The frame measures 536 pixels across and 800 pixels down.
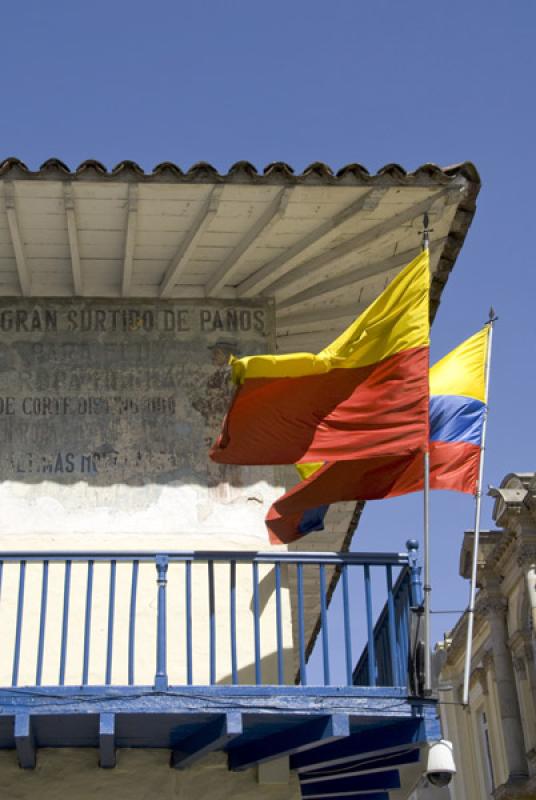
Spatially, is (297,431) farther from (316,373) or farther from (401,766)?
(401,766)

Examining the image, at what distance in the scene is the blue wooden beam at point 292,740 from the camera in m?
7.98

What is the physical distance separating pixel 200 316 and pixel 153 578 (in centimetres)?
248

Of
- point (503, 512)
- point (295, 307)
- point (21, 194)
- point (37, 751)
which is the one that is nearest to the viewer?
point (37, 751)

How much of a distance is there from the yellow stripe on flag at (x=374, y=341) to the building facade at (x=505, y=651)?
21.3 metres

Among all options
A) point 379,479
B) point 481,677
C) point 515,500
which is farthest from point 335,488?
point 481,677

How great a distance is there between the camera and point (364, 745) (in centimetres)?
847

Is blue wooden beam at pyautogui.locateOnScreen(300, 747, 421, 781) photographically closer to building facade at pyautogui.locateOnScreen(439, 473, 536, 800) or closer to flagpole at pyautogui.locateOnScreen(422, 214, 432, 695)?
flagpole at pyautogui.locateOnScreen(422, 214, 432, 695)

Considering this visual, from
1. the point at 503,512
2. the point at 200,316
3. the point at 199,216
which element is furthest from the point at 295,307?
the point at 503,512

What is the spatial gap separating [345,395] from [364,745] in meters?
2.40

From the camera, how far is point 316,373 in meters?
8.85

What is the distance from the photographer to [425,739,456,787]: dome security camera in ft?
26.1

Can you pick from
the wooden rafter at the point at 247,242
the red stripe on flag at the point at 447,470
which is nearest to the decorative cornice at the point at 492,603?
the wooden rafter at the point at 247,242

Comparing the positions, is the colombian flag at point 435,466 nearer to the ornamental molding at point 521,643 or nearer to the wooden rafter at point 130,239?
the wooden rafter at point 130,239

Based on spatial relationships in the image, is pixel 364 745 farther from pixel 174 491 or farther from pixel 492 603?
pixel 492 603
